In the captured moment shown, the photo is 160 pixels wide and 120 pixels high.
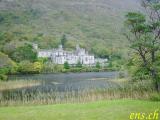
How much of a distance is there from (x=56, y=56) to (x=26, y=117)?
95.6 meters

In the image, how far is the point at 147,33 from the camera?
2292cm

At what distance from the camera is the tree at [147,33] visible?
2206 centimetres

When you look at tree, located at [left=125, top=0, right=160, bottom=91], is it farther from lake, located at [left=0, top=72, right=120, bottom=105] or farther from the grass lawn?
the grass lawn

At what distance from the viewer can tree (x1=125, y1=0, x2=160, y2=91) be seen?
22.1 m

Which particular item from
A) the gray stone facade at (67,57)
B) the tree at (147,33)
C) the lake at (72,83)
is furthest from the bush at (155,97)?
the gray stone facade at (67,57)

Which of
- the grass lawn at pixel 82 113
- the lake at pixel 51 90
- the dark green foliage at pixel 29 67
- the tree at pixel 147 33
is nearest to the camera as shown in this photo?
Result: the grass lawn at pixel 82 113

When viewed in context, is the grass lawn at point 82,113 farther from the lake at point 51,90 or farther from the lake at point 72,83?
the lake at point 72,83

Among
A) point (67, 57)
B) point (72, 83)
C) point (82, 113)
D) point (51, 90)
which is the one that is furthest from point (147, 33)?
point (67, 57)

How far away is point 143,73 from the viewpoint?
2469 centimetres

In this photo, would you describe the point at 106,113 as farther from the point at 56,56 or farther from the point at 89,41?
the point at 89,41

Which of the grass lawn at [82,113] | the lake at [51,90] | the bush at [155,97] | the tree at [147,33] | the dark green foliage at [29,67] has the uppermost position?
the tree at [147,33]

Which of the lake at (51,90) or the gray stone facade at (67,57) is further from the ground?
the gray stone facade at (67,57)

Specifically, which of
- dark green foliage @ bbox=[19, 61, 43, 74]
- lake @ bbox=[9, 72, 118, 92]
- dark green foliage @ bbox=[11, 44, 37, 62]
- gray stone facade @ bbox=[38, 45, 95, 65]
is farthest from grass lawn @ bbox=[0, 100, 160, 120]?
gray stone facade @ bbox=[38, 45, 95, 65]

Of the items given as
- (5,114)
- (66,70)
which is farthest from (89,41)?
(5,114)
